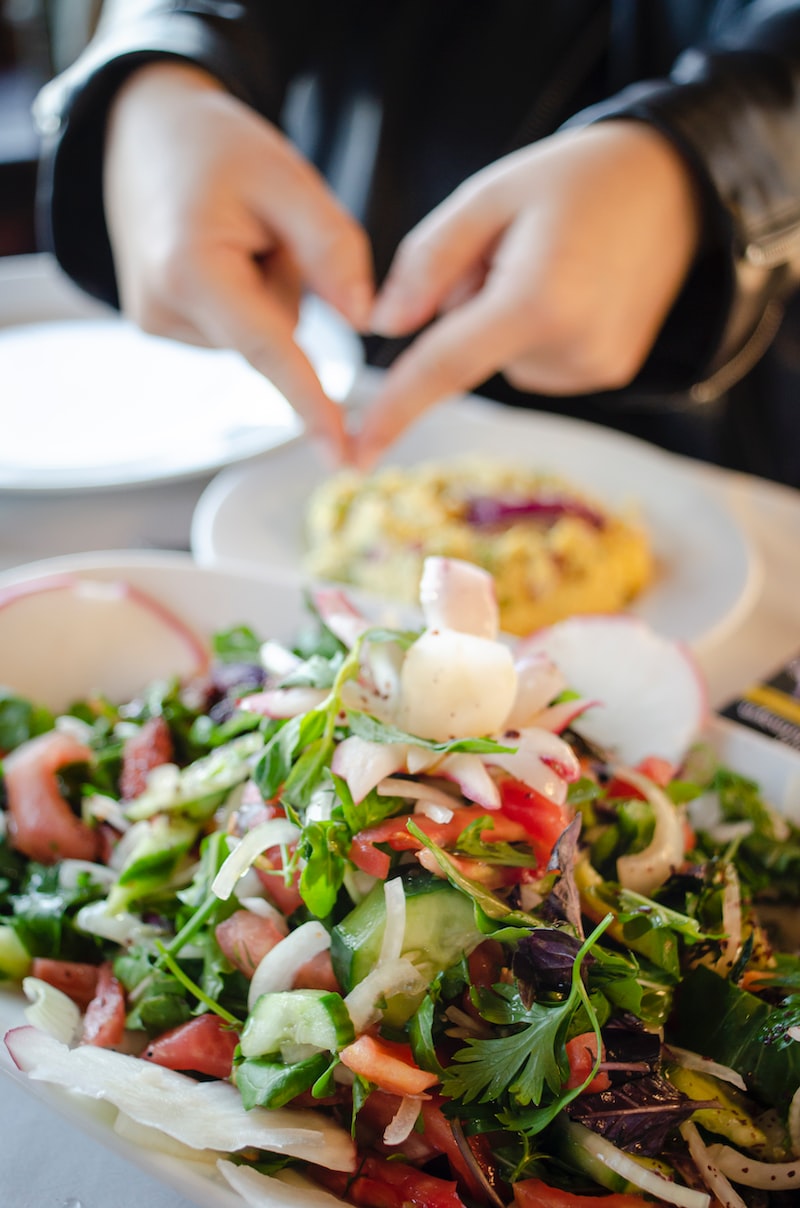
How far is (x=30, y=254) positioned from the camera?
3.92 metres

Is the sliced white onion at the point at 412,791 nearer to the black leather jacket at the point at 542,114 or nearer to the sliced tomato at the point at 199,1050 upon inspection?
the sliced tomato at the point at 199,1050

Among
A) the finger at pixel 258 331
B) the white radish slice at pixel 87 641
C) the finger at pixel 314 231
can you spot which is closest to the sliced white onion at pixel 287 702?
the white radish slice at pixel 87 641

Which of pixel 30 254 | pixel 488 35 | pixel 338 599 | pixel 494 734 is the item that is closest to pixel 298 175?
pixel 338 599

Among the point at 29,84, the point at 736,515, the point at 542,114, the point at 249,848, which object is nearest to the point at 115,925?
the point at 249,848

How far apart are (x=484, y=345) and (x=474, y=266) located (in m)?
Result: 0.19

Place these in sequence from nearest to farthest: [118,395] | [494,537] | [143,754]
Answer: [143,754] → [494,537] → [118,395]

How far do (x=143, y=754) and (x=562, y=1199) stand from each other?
544mm

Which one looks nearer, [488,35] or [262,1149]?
[262,1149]

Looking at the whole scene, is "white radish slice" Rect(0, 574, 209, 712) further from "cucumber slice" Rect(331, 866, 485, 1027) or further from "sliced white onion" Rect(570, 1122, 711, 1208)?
"sliced white onion" Rect(570, 1122, 711, 1208)

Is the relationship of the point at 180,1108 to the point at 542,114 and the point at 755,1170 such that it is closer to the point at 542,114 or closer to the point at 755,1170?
the point at 755,1170

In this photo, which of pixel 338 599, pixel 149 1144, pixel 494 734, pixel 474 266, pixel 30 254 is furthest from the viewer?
pixel 30 254

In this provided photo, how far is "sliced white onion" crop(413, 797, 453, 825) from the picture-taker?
2.26ft

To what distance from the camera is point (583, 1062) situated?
0.64 m

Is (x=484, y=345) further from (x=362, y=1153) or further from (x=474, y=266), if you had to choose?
(x=362, y=1153)
